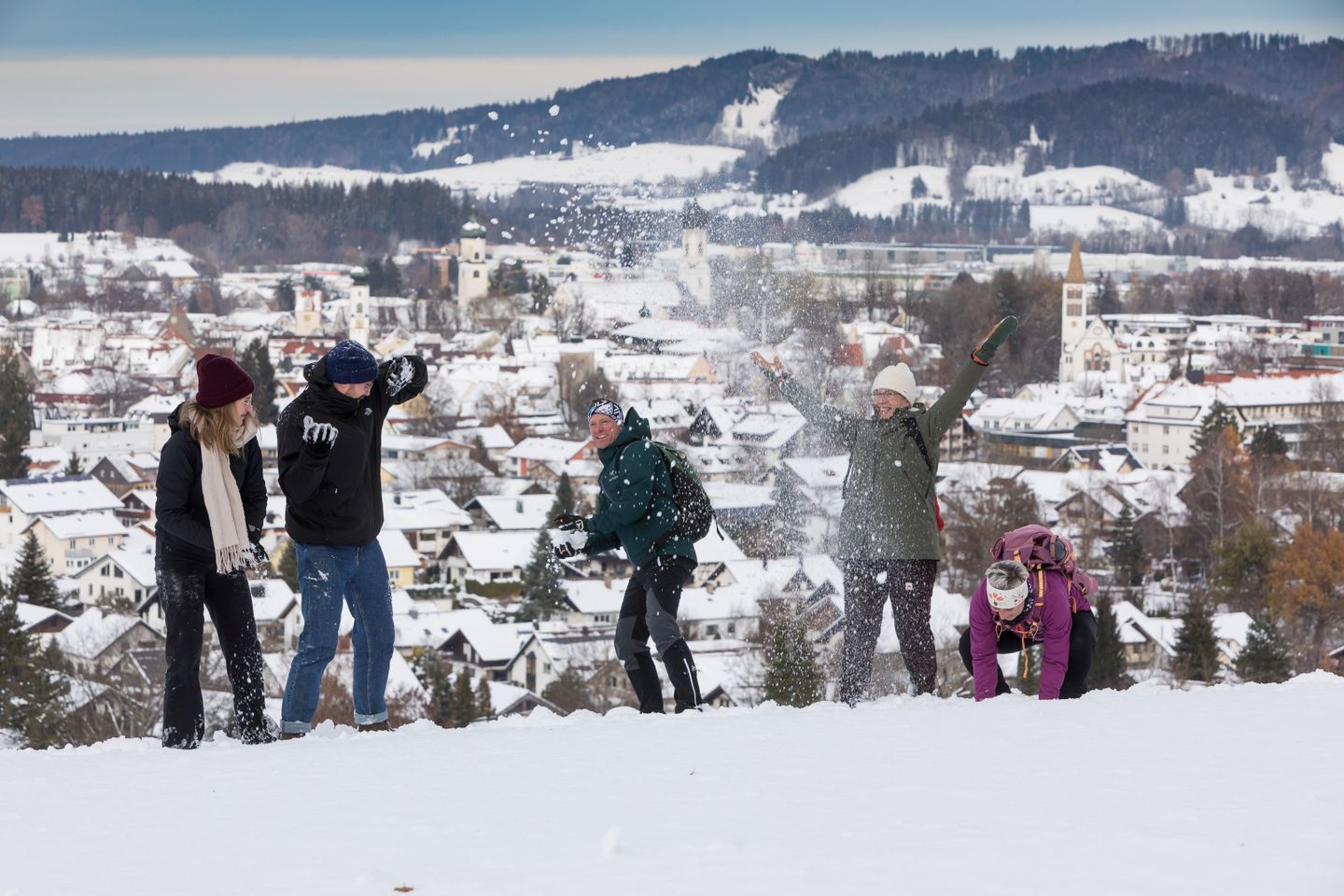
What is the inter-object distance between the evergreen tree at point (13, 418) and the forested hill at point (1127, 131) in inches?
4550

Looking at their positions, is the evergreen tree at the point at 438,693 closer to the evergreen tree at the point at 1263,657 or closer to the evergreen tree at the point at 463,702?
the evergreen tree at the point at 463,702

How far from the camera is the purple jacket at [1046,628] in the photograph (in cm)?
439

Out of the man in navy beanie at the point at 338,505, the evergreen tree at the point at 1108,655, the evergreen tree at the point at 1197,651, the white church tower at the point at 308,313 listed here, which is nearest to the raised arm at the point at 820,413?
the man in navy beanie at the point at 338,505

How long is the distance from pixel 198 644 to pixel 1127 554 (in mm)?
28791

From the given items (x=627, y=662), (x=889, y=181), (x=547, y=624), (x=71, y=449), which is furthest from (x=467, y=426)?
(x=889, y=181)

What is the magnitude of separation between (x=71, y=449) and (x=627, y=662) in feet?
152

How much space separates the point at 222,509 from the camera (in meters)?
3.98

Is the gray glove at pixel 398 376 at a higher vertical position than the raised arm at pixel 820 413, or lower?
higher

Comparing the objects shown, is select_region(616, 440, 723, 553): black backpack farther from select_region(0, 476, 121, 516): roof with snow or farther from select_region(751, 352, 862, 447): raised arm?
select_region(0, 476, 121, 516): roof with snow

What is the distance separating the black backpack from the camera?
14.9 feet

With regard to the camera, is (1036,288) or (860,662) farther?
(1036,288)

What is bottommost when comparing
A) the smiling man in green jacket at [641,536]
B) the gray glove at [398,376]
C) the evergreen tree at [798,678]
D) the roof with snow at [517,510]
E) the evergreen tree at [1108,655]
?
the roof with snow at [517,510]

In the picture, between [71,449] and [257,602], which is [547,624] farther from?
[71,449]

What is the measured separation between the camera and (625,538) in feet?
15.0
